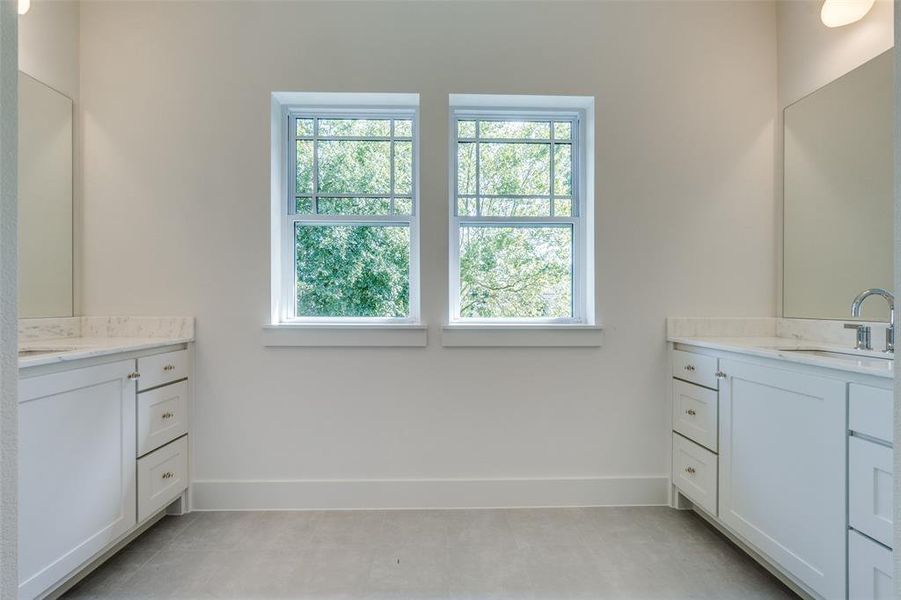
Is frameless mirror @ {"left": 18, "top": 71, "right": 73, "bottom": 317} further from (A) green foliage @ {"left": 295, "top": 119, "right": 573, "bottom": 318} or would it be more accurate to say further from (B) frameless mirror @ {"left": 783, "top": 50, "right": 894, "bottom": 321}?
(B) frameless mirror @ {"left": 783, "top": 50, "right": 894, "bottom": 321}

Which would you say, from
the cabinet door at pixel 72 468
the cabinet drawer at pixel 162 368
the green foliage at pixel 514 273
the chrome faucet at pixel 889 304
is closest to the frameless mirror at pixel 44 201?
the cabinet drawer at pixel 162 368

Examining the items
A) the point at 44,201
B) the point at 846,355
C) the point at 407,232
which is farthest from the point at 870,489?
the point at 44,201

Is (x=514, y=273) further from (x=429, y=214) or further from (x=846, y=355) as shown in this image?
(x=846, y=355)

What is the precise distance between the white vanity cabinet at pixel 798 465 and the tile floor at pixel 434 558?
24cm

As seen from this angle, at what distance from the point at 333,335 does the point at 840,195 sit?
263cm

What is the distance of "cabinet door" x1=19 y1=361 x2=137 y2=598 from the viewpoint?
1481 mm

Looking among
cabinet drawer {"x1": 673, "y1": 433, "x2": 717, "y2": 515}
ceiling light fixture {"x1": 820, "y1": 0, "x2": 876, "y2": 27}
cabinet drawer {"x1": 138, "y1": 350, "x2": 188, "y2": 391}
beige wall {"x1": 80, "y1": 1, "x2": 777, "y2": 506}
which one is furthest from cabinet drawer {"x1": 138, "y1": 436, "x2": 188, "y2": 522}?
ceiling light fixture {"x1": 820, "y1": 0, "x2": 876, "y2": 27}

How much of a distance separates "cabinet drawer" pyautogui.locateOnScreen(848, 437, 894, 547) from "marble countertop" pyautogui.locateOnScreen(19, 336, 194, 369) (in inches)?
104

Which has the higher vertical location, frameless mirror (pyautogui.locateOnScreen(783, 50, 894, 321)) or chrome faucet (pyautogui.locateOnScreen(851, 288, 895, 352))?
frameless mirror (pyautogui.locateOnScreen(783, 50, 894, 321))

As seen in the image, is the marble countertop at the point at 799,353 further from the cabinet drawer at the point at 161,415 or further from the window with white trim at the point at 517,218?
the cabinet drawer at the point at 161,415

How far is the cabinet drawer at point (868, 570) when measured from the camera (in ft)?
4.25

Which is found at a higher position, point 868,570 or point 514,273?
point 514,273

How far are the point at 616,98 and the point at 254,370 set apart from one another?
251 centimetres

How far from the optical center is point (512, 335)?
2.46 m
